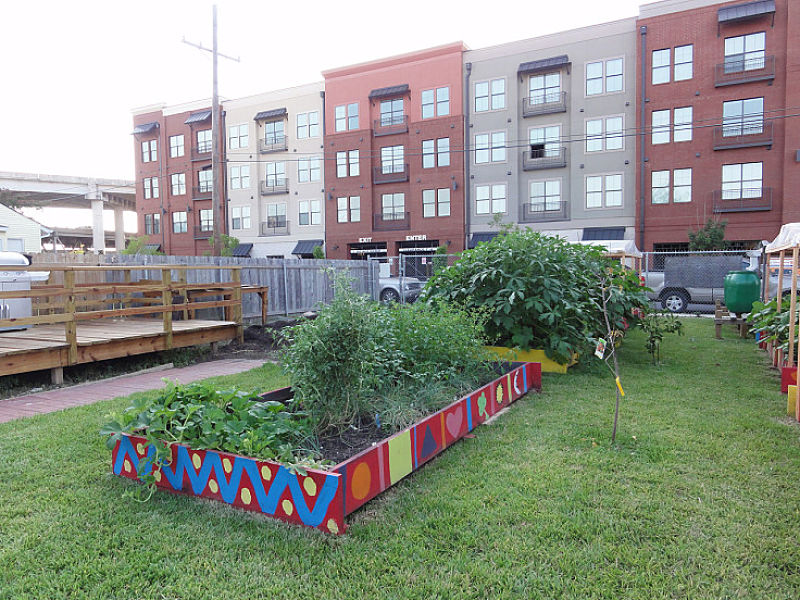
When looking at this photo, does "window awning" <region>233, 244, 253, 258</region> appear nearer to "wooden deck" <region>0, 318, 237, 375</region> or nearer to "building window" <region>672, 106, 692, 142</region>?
"building window" <region>672, 106, 692, 142</region>

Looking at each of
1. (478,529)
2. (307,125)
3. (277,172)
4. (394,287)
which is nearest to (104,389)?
(478,529)

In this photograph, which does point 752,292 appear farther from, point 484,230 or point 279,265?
point 484,230

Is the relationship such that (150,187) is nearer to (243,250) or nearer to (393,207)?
→ (243,250)

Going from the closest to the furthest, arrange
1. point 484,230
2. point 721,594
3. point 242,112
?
point 721,594 → point 484,230 → point 242,112

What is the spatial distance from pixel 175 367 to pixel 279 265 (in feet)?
19.5

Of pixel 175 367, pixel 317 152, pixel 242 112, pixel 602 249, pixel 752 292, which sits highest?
pixel 242 112

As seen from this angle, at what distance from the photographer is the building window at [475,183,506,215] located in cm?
2927

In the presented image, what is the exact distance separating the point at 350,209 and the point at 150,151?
61.6ft

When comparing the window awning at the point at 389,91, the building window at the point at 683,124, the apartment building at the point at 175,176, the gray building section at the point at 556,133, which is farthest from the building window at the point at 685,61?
the apartment building at the point at 175,176

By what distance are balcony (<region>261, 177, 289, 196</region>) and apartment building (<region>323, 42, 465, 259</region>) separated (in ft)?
11.5

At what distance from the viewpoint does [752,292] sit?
11883 mm

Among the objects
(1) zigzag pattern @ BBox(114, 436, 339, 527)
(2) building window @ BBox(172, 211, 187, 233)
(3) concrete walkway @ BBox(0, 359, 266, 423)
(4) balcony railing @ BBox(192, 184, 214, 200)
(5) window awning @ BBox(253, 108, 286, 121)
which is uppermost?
(5) window awning @ BBox(253, 108, 286, 121)

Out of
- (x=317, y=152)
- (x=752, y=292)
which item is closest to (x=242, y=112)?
(x=317, y=152)

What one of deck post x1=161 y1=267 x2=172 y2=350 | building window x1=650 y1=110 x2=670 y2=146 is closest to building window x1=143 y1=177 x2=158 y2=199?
building window x1=650 y1=110 x2=670 y2=146
